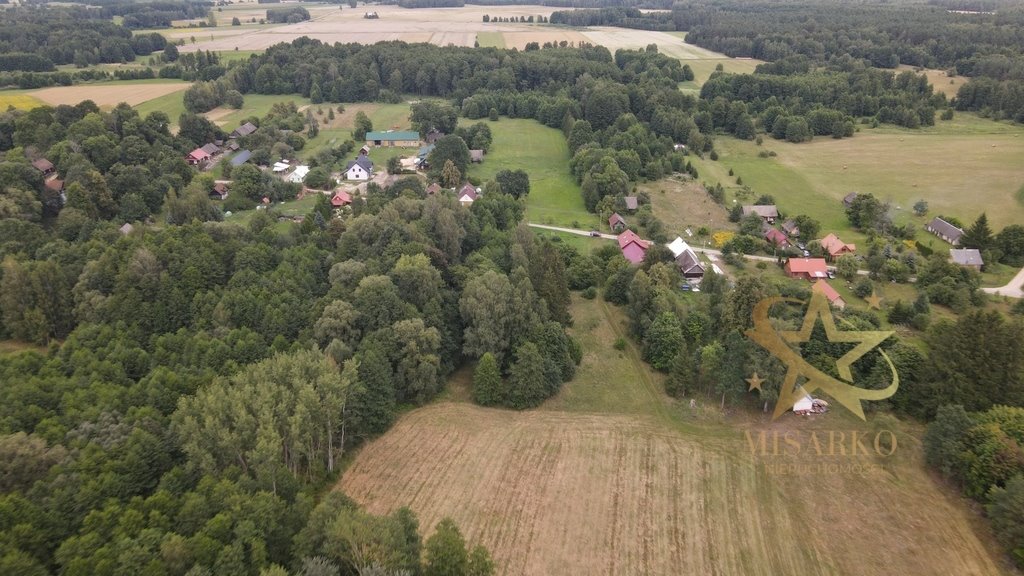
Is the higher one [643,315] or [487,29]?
[487,29]

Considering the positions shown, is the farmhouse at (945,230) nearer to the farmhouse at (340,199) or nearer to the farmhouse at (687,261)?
the farmhouse at (687,261)

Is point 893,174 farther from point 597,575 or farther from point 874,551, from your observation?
point 597,575

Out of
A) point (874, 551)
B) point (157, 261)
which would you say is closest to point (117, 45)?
point (157, 261)

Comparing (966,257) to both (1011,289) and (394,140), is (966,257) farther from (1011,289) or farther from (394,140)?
(394,140)

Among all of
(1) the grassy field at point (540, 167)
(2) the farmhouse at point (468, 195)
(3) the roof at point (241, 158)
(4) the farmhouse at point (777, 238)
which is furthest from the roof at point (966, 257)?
(3) the roof at point (241, 158)

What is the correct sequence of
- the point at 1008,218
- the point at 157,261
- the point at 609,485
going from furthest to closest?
the point at 1008,218, the point at 157,261, the point at 609,485

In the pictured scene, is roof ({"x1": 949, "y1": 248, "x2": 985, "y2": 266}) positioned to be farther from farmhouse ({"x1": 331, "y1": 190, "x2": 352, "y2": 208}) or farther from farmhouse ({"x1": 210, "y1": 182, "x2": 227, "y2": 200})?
farmhouse ({"x1": 210, "y1": 182, "x2": 227, "y2": 200})

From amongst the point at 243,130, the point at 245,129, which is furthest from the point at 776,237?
the point at 245,129

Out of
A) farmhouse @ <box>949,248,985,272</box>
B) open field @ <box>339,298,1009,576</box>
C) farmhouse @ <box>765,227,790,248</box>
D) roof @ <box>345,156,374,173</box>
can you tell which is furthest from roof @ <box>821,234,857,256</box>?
roof @ <box>345,156,374,173</box>
